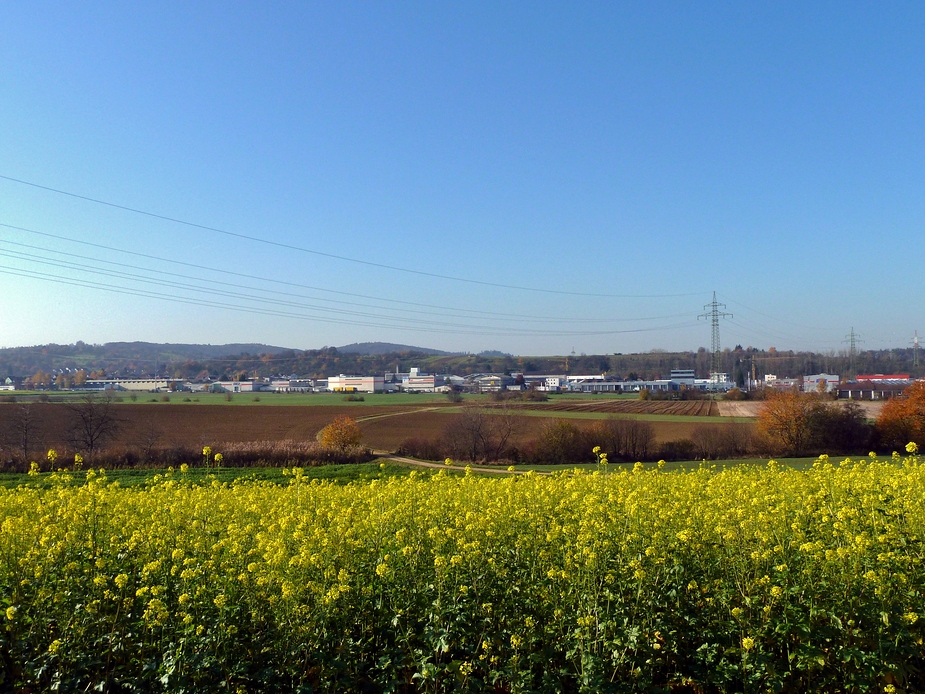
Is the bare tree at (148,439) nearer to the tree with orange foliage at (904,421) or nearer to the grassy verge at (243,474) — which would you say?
the grassy verge at (243,474)

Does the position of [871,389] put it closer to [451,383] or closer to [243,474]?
[451,383]

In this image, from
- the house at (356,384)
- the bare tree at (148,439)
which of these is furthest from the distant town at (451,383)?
the bare tree at (148,439)

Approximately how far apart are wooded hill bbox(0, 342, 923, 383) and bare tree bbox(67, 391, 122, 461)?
3798 cm

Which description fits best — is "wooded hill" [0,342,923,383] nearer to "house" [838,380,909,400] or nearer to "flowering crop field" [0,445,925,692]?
"house" [838,380,909,400]

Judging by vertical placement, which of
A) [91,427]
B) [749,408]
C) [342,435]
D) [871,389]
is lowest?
[342,435]

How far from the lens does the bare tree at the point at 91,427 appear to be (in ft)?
146

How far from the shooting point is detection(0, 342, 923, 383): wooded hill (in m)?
90.9

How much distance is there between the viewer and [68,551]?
5.94 meters

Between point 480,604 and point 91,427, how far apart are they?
47206 millimetres

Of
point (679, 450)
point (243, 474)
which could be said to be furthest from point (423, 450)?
point (243, 474)

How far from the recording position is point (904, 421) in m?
46.8

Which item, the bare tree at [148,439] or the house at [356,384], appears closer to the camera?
the bare tree at [148,439]

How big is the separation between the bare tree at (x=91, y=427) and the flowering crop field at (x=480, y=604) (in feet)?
143

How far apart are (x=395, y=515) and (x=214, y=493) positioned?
9.58ft
